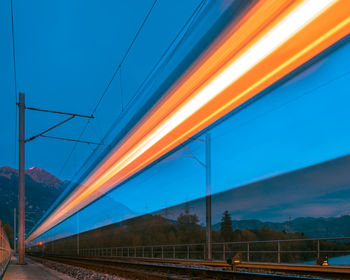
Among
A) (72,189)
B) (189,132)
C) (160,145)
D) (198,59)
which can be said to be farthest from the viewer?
(72,189)

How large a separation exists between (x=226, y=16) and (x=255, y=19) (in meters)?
0.50

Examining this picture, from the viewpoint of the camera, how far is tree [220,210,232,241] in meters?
23.1

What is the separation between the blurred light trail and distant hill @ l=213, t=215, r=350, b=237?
39.7 ft

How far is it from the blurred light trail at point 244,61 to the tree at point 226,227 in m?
15.4

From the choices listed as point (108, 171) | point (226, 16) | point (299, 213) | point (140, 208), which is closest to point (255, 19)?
point (226, 16)

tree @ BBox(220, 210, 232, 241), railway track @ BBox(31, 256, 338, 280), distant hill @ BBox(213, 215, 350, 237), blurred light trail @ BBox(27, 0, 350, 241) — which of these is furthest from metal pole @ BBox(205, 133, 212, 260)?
tree @ BBox(220, 210, 232, 241)

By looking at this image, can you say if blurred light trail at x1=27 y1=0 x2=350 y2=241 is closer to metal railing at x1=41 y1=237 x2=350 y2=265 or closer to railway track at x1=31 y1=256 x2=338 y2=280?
railway track at x1=31 y1=256 x2=338 y2=280

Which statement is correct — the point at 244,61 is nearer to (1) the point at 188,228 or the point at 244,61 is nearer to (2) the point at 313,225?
(2) the point at 313,225

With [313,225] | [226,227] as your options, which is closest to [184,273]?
[313,225]

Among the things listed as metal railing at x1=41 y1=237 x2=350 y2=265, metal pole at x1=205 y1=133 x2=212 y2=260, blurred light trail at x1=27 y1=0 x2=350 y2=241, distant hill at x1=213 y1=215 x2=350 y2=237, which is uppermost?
blurred light trail at x1=27 y1=0 x2=350 y2=241

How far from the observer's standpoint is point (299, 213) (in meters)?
19.5

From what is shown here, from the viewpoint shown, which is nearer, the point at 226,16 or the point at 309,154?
the point at 226,16

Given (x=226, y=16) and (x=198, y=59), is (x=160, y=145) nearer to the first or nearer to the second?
(x=198, y=59)

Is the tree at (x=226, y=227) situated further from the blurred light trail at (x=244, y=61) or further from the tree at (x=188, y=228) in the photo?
the blurred light trail at (x=244, y=61)
